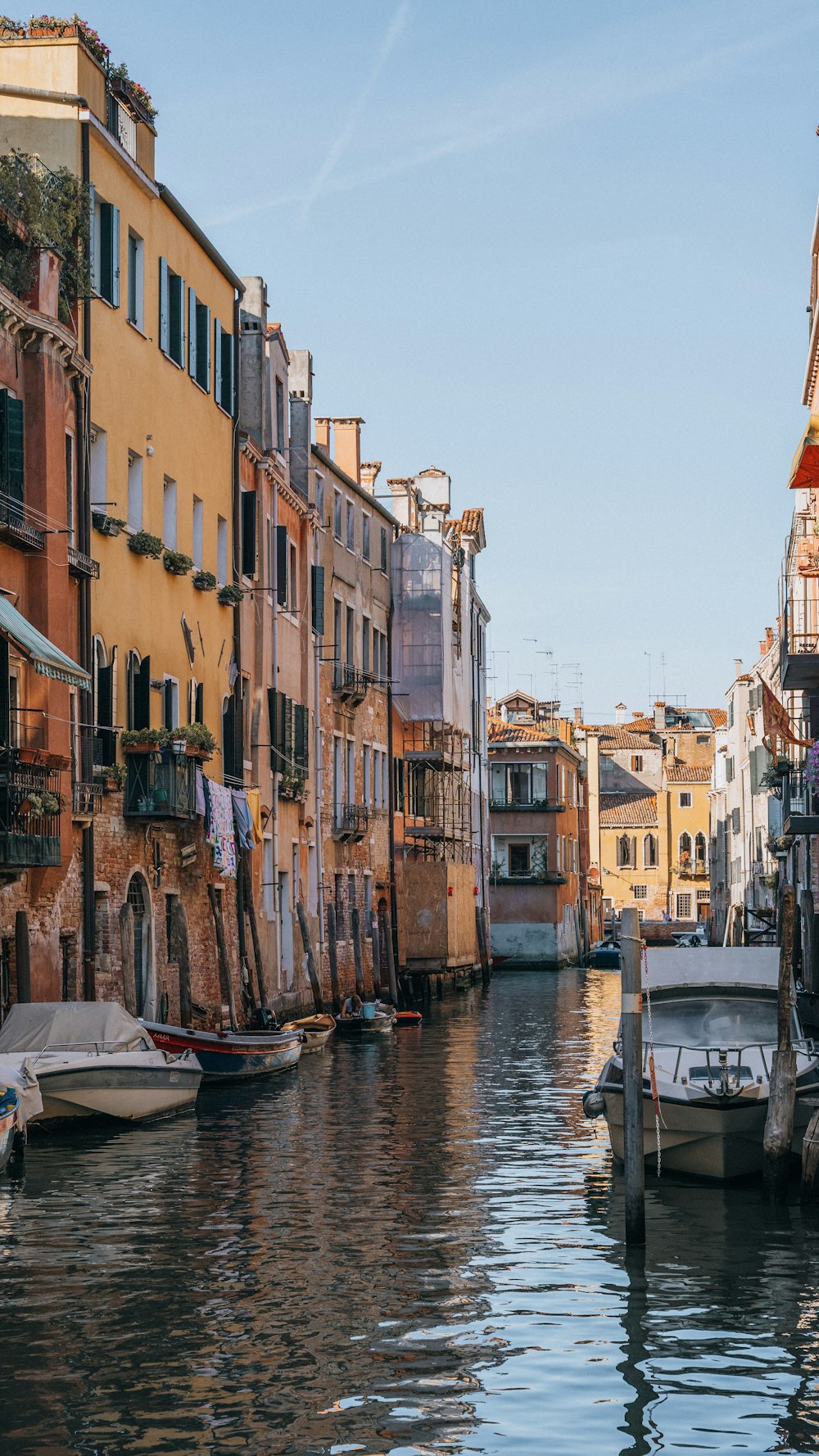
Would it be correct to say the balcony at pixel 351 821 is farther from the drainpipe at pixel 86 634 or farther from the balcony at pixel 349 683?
the drainpipe at pixel 86 634

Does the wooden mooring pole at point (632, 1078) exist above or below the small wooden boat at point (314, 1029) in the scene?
above

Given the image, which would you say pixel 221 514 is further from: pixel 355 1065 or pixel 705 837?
pixel 705 837

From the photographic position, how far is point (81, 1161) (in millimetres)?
17500

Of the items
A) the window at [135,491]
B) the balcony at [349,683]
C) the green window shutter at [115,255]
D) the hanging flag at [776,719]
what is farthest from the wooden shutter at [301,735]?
the green window shutter at [115,255]

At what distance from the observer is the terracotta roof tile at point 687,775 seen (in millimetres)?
101375

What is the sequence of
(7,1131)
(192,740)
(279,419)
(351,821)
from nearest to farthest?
Answer: (7,1131), (192,740), (279,419), (351,821)

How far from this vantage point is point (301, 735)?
119 ft

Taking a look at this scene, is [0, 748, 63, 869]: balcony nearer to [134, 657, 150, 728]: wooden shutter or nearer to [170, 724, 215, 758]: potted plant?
[170, 724, 215, 758]: potted plant

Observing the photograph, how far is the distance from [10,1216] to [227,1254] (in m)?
2.20

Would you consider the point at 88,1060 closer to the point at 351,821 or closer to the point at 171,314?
the point at 171,314

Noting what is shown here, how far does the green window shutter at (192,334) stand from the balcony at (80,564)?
278 inches

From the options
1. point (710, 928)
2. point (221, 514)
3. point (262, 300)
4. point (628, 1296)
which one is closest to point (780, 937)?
point (628, 1296)

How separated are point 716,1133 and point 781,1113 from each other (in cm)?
59

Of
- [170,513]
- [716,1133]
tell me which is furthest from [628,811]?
[716,1133]
